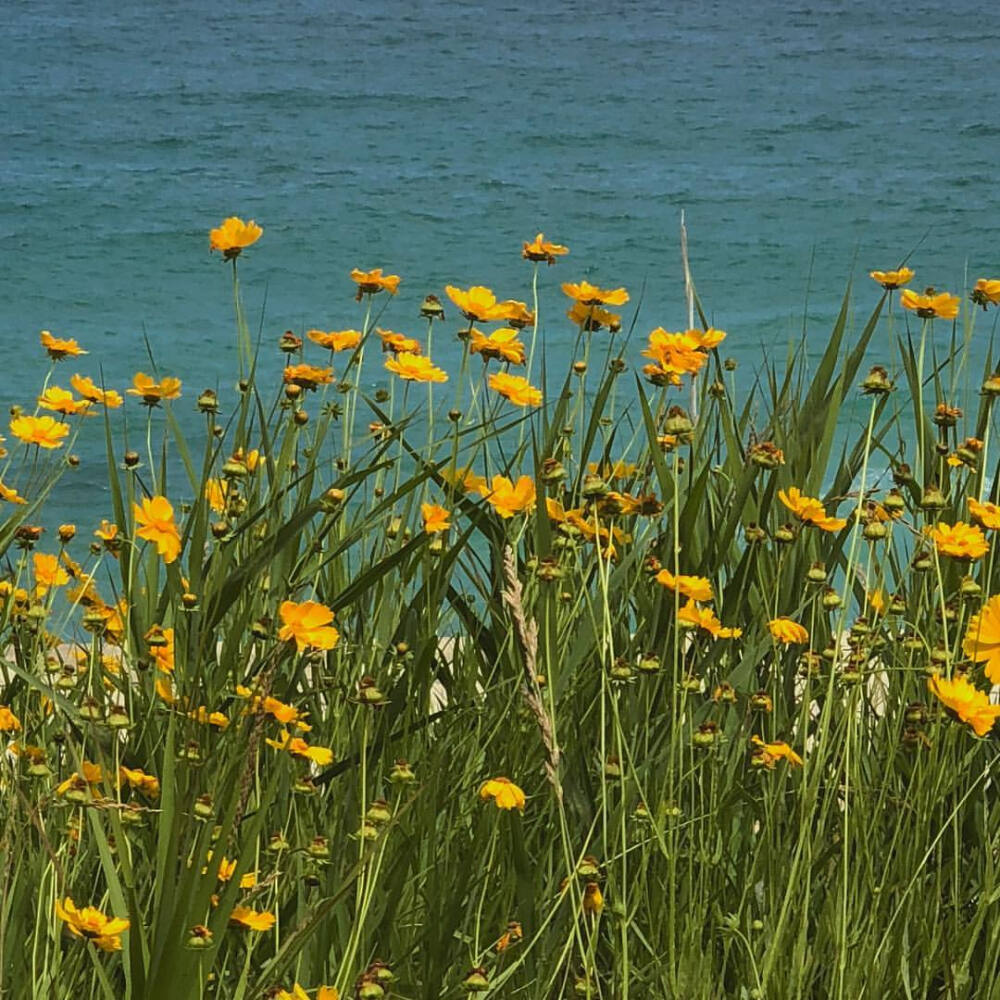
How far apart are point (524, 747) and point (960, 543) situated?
480mm

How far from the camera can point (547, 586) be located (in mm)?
1533

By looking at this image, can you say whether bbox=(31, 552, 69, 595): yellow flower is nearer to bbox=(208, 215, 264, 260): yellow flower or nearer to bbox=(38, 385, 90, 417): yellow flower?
bbox=(38, 385, 90, 417): yellow flower

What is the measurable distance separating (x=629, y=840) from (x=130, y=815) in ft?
1.65

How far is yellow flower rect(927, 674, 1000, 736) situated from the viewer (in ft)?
4.12

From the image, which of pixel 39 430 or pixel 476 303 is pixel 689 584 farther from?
pixel 39 430

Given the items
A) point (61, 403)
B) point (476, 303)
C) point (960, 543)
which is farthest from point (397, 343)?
point (960, 543)

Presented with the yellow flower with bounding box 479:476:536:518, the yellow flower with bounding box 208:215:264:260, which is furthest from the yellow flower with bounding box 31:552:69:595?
A: the yellow flower with bounding box 479:476:536:518

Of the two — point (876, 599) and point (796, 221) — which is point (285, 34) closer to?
point (796, 221)

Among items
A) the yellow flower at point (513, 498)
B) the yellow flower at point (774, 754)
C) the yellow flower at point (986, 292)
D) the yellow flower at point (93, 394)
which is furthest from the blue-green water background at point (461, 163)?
the yellow flower at point (774, 754)

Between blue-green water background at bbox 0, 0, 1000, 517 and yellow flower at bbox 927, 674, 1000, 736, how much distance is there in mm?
3079

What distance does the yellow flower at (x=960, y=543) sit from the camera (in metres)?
1.39

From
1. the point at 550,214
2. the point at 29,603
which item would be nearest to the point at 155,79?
the point at 550,214

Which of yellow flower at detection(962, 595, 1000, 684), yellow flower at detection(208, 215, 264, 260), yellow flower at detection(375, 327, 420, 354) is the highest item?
yellow flower at detection(208, 215, 264, 260)

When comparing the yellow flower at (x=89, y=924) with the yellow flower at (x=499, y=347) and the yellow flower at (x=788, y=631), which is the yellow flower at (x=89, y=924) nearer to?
the yellow flower at (x=788, y=631)
